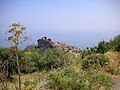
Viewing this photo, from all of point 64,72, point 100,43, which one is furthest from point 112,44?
point 64,72

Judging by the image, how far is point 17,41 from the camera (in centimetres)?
396

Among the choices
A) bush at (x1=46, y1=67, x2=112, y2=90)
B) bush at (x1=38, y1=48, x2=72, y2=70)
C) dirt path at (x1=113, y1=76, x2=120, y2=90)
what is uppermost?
bush at (x1=46, y1=67, x2=112, y2=90)

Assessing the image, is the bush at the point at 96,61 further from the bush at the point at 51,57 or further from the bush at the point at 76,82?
the bush at the point at 51,57

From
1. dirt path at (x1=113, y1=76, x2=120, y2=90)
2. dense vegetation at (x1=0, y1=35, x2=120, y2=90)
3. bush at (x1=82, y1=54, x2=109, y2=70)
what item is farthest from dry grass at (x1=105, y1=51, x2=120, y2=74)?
dirt path at (x1=113, y1=76, x2=120, y2=90)

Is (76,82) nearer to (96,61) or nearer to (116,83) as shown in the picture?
(116,83)

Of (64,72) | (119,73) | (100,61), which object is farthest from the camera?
(100,61)

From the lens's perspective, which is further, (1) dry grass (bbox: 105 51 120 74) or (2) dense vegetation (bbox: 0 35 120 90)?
(1) dry grass (bbox: 105 51 120 74)

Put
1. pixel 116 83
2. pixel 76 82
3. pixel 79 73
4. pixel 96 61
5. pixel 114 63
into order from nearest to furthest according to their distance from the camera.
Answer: pixel 76 82
pixel 79 73
pixel 116 83
pixel 96 61
pixel 114 63

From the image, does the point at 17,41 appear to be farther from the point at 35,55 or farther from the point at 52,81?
the point at 35,55

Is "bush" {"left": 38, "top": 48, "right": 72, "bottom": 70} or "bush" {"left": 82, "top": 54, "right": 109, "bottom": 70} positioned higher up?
"bush" {"left": 82, "top": 54, "right": 109, "bottom": 70}

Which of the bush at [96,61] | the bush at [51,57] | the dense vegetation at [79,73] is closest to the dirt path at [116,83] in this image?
the dense vegetation at [79,73]

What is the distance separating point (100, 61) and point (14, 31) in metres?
3.68

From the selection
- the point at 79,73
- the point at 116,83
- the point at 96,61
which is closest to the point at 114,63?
the point at 96,61

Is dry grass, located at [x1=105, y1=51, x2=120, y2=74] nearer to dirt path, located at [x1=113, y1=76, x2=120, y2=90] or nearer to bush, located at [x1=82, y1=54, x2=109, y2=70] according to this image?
bush, located at [x1=82, y1=54, x2=109, y2=70]
